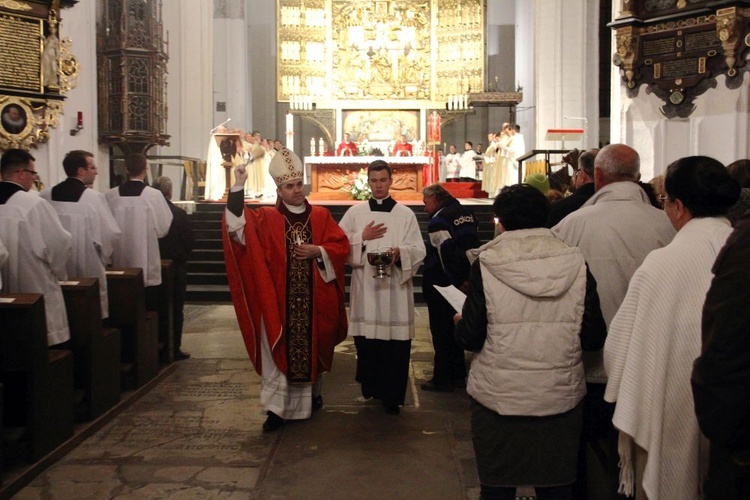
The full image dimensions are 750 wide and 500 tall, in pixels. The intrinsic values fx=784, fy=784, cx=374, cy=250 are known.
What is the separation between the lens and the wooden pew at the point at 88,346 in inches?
202

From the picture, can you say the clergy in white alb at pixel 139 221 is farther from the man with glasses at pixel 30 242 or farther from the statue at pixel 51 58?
the statue at pixel 51 58

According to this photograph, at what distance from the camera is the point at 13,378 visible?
15.3 feet

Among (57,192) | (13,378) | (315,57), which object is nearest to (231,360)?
(57,192)

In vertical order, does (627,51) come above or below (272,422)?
above

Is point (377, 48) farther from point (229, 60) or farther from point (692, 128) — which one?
point (692, 128)

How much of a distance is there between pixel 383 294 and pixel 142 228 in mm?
2538

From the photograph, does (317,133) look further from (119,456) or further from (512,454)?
(512,454)

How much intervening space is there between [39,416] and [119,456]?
0.54 metres

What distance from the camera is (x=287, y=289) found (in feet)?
17.7

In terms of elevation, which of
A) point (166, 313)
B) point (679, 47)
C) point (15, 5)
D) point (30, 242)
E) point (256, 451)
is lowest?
point (256, 451)

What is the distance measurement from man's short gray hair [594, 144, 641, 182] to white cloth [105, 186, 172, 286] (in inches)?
170

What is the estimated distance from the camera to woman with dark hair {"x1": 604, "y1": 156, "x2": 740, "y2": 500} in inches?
96.3

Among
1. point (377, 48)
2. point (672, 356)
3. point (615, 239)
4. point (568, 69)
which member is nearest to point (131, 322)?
point (615, 239)

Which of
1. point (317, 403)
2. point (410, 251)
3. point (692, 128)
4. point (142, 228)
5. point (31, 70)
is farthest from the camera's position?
point (31, 70)
